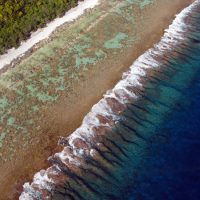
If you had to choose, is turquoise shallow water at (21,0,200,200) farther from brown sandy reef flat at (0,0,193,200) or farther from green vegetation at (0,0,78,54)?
green vegetation at (0,0,78,54)

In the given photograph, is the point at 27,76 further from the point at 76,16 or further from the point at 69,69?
the point at 76,16

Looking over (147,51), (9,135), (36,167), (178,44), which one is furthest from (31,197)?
(178,44)

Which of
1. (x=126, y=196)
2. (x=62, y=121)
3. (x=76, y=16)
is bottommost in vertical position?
(x=126, y=196)

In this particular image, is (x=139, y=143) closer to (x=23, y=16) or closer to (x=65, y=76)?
(x=65, y=76)

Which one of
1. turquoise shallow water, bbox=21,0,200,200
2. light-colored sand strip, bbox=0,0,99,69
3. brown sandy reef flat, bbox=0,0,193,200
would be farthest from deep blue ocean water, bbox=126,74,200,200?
light-colored sand strip, bbox=0,0,99,69

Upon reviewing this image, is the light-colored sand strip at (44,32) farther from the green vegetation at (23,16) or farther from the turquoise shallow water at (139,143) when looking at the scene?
the turquoise shallow water at (139,143)
